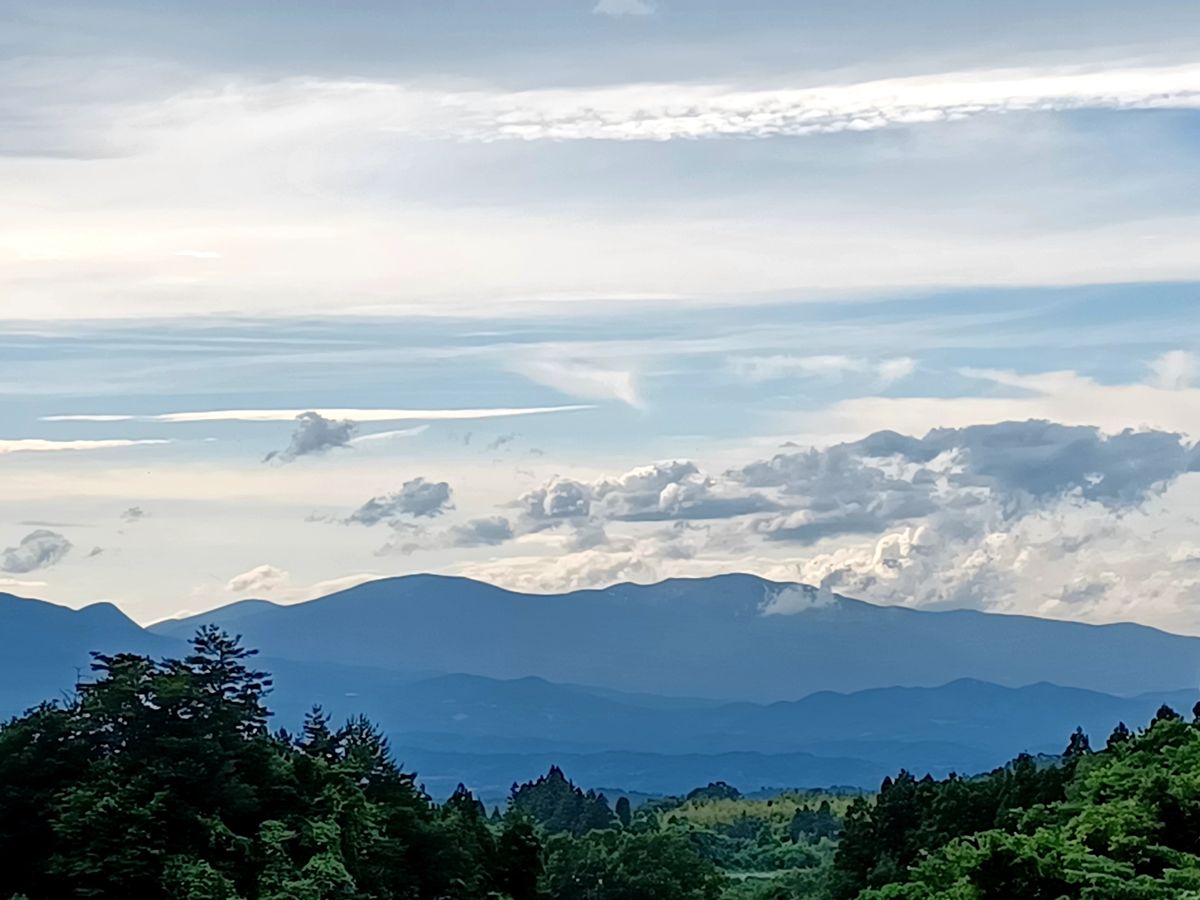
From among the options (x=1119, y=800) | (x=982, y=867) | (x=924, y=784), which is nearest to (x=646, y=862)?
(x=924, y=784)

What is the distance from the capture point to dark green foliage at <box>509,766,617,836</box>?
148875 millimetres

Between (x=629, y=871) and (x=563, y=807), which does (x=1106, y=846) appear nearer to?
(x=629, y=871)

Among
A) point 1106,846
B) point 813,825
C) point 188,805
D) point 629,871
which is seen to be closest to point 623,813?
point 813,825

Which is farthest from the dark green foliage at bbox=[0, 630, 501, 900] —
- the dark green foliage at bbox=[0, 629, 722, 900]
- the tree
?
the tree

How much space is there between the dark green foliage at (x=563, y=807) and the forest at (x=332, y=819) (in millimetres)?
65129

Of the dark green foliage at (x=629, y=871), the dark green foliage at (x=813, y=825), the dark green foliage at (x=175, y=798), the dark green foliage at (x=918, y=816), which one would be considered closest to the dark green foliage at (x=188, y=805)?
the dark green foliage at (x=175, y=798)

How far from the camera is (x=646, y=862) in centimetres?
8569

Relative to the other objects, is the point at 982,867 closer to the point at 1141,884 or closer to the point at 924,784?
the point at 1141,884

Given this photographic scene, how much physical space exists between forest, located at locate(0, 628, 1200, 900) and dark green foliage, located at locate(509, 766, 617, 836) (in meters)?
65.1

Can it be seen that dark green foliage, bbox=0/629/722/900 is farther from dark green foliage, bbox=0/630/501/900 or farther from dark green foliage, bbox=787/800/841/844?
dark green foliage, bbox=787/800/841/844

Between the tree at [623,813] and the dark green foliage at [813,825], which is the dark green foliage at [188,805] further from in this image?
the dark green foliage at [813,825]

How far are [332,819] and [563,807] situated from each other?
99601 mm

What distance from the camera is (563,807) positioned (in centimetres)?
15400

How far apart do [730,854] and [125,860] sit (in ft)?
307
